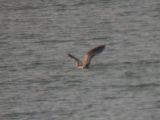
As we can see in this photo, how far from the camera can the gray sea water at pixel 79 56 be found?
110ft

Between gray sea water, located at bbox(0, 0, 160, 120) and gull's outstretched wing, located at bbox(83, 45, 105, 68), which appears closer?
gray sea water, located at bbox(0, 0, 160, 120)

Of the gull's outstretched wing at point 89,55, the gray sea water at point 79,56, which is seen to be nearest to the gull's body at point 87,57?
the gull's outstretched wing at point 89,55

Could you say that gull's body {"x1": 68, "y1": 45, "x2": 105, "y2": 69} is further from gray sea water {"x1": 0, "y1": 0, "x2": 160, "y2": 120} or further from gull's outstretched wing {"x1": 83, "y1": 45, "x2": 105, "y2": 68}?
gray sea water {"x1": 0, "y1": 0, "x2": 160, "y2": 120}

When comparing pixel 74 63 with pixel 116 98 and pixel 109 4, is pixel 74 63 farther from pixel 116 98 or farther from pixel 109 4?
pixel 109 4

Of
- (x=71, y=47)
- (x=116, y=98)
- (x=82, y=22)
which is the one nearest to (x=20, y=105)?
(x=116, y=98)

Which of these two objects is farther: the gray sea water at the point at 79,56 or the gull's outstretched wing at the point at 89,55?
the gull's outstretched wing at the point at 89,55

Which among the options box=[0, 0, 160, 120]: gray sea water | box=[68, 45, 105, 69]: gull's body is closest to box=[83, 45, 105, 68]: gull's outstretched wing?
box=[68, 45, 105, 69]: gull's body

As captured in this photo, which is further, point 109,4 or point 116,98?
point 109,4

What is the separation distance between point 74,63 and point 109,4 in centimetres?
1255

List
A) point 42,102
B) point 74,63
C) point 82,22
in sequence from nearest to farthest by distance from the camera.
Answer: point 42,102, point 74,63, point 82,22

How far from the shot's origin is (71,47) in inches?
1676

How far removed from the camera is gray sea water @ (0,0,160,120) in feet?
110

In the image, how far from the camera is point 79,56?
134 ft

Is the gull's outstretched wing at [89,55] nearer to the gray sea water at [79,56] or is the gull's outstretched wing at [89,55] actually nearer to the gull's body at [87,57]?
the gull's body at [87,57]
